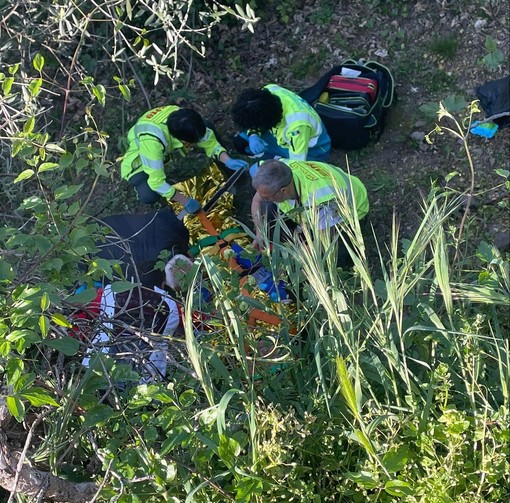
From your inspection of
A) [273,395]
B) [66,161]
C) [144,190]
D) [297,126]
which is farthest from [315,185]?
[66,161]

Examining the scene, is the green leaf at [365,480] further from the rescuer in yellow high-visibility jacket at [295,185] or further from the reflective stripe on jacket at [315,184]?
the reflective stripe on jacket at [315,184]

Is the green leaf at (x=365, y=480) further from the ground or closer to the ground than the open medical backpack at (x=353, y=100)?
further from the ground

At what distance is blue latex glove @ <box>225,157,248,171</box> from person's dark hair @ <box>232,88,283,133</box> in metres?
0.26

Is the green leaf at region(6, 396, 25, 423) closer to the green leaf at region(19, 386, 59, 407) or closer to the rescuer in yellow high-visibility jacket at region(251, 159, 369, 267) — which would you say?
the green leaf at region(19, 386, 59, 407)

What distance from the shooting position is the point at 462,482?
210 cm

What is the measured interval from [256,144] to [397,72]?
1.10 meters

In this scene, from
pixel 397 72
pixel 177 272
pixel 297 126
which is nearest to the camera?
pixel 177 272

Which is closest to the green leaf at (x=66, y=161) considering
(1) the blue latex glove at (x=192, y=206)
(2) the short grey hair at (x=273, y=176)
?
(2) the short grey hair at (x=273, y=176)

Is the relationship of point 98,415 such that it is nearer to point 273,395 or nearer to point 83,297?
point 83,297

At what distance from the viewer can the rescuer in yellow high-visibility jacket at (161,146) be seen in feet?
14.7

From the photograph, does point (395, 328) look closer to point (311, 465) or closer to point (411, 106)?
point (311, 465)

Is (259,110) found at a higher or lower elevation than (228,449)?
lower

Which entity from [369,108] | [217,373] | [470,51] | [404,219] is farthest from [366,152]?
[217,373]

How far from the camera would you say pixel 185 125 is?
4.44 meters
